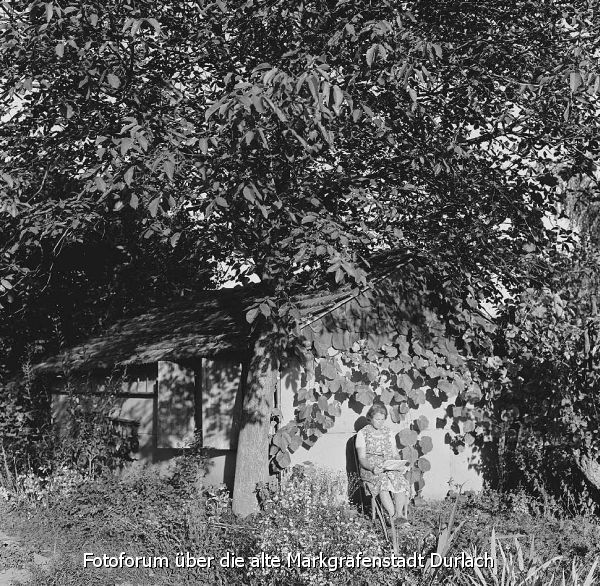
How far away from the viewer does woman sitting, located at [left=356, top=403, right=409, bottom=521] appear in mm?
8641

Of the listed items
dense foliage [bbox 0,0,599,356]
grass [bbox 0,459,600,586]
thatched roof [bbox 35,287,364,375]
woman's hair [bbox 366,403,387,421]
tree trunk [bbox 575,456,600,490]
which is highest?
dense foliage [bbox 0,0,599,356]

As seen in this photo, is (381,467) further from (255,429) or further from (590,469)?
(590,469)

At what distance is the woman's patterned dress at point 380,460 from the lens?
28.4 feet

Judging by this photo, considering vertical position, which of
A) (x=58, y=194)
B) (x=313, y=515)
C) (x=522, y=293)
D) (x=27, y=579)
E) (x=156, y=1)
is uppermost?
(x=156, y=1)

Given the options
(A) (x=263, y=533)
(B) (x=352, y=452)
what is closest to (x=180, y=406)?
(B) (x=352, y=452)

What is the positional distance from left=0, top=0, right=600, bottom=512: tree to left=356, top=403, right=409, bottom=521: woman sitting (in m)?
1.77

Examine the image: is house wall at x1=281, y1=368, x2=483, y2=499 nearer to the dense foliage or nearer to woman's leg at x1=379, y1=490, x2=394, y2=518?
woman's leg at x1=379, y1=490, x2=394, y2=518

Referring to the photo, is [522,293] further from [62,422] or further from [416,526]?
[62,422]

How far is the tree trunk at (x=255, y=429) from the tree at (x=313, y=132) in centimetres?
49

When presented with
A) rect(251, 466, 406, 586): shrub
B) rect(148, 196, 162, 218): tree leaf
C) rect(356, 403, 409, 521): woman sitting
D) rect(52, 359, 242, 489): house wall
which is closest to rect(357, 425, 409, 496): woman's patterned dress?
rect(356, 403, 409, 521): woman sitting

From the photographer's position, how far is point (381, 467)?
28.5 ft

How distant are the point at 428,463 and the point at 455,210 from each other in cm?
326

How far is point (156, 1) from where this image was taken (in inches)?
301

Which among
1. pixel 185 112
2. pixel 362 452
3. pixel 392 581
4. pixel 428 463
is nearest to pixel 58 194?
pixel 185 112
